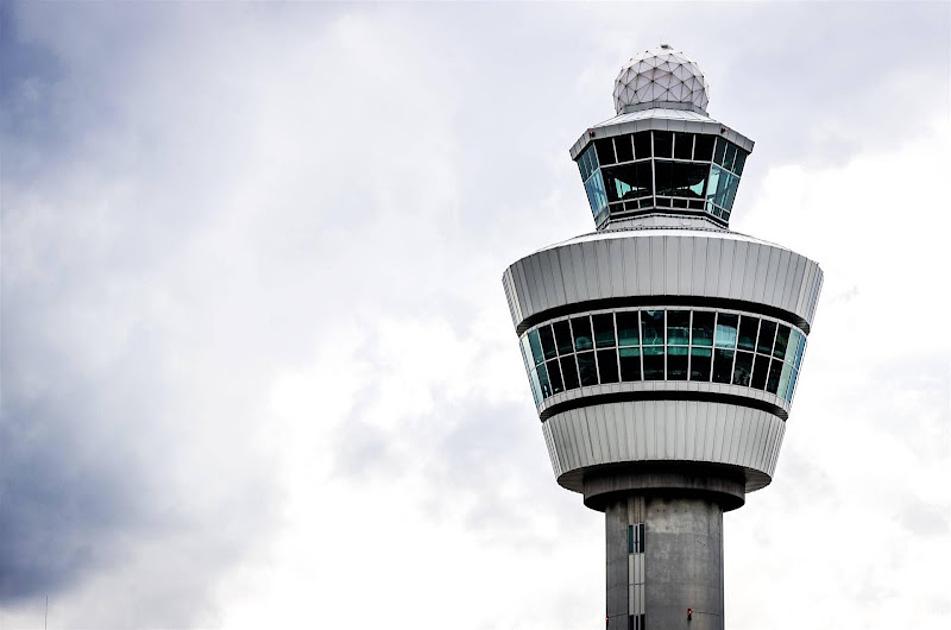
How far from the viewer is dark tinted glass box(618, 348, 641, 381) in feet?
259

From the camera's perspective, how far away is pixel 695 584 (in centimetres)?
7912

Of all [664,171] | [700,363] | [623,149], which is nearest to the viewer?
[700,363]

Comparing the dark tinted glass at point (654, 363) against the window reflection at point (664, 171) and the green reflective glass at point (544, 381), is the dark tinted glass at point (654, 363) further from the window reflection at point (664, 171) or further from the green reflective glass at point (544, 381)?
the window reflection at point (664, 171)

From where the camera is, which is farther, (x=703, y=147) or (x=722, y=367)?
(x=703, y=147)

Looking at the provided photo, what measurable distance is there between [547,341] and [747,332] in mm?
8651

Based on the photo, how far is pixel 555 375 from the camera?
81625 millimetres

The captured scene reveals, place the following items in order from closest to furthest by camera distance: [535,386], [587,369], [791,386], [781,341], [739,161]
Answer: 1. [587,369]
2. [781,341]
3. [791,386]
4. [535,386]
5. [739,161]

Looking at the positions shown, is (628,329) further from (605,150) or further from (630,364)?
(605,150)

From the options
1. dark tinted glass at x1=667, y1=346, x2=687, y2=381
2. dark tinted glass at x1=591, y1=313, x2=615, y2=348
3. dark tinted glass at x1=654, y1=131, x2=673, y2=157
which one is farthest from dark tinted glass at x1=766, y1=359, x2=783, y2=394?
dark tinted glass at x1=654, y1=131, x2=673, y2=157

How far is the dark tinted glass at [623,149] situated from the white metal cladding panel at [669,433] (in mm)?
12171

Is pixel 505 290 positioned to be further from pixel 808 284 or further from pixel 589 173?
pixel 808 284

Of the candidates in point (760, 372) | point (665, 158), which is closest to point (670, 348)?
point (760, 372)

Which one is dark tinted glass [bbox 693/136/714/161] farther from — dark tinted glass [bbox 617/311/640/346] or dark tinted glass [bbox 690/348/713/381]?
dark tinted glass [bbox 690/348/713/381]

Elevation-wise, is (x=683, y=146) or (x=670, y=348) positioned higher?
(x=683, y=146)
